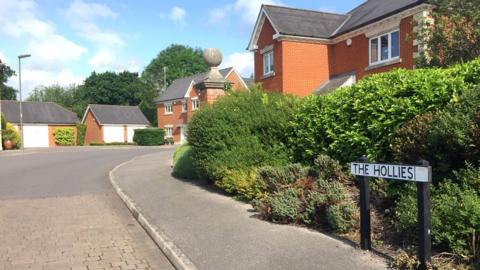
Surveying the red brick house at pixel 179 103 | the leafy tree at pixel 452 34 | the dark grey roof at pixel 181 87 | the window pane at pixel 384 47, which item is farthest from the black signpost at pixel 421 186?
the dark grey roof at pixel 181 87

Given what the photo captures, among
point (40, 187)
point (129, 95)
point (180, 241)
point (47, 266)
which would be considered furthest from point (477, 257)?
point (129, 95)

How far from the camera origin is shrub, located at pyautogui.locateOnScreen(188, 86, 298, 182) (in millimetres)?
10500

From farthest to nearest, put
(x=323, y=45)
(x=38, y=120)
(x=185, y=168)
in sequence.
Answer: (x=38, y=120) < (x=323, y=45) < (x=185, y=168)

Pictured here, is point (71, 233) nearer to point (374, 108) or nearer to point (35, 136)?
point (374, 108)

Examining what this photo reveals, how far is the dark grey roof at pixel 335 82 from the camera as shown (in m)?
22.3

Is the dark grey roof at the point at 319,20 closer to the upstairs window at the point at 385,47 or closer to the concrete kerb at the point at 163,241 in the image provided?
the upstairs window at the point at 385,47

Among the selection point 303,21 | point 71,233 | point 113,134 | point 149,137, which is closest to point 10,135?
point 149,137

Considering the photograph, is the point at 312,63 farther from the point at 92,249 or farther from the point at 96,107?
the point at 96,107

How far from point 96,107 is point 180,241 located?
209 ft

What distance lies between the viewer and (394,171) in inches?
209

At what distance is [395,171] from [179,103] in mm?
53805

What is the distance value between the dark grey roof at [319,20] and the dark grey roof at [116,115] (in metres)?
44.3

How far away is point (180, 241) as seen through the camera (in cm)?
708

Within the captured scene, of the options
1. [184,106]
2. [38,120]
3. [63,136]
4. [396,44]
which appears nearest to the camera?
[396,44]
